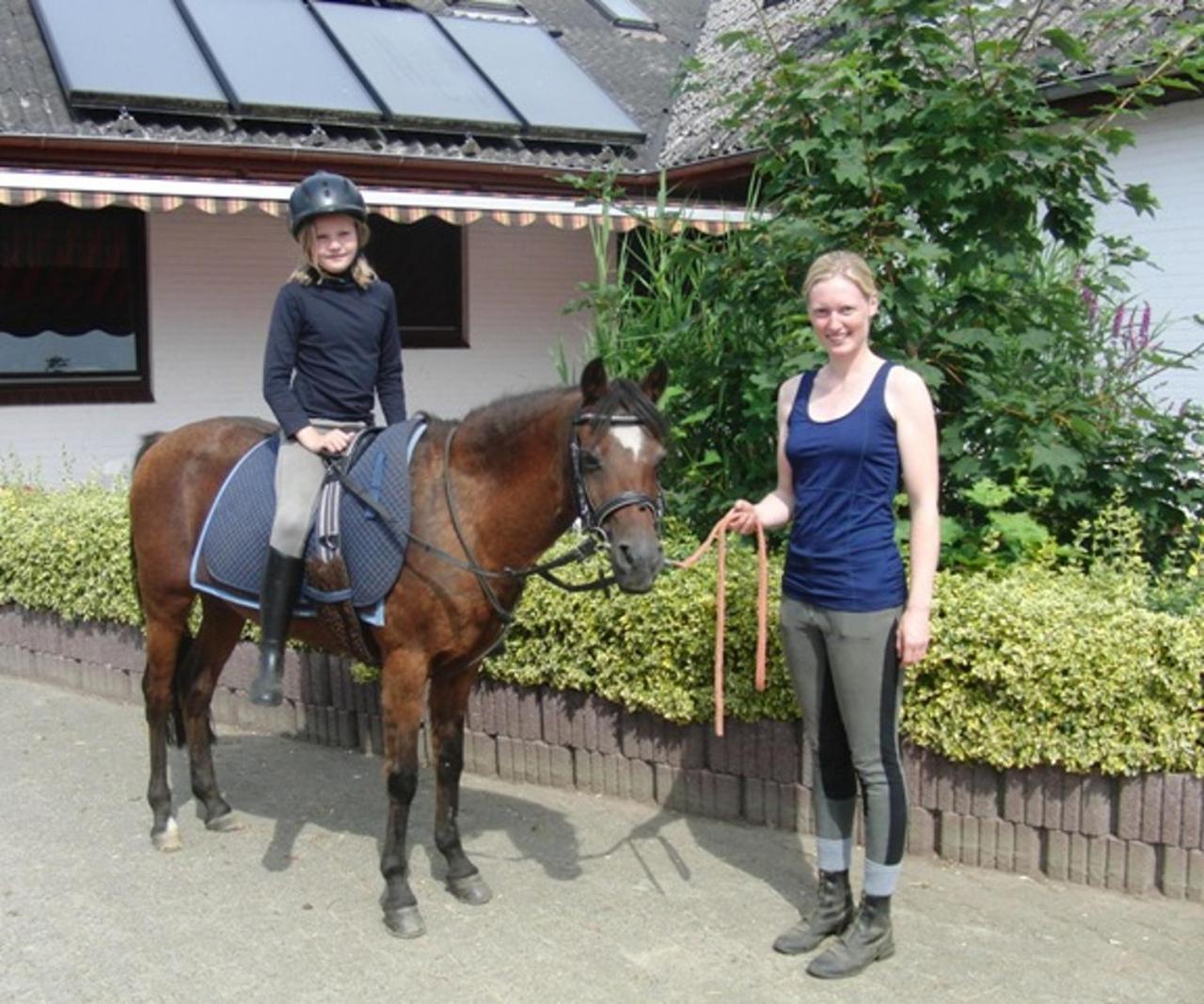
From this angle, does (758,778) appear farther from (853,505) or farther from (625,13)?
(625,13)

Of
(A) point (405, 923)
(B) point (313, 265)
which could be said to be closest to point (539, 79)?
(B) point (313, 265)

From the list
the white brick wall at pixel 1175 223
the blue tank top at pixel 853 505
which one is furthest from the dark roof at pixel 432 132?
the blue tank top at pixel 853 505

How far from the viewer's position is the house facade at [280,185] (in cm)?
948

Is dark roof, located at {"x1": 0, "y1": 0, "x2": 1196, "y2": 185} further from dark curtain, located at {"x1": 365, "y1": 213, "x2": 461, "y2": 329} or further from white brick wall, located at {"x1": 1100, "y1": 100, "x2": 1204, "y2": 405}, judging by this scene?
dark curtain, located at {"x1": 365, "y1": 213, "x2": 461, "y2": 329}

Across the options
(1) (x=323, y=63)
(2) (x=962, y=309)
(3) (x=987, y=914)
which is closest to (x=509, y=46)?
(1) (x=323, y=63)

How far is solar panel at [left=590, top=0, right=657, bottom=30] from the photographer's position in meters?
14.6

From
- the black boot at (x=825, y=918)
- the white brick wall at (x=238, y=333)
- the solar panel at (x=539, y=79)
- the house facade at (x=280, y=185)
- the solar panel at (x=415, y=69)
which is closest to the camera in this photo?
the black boot at (x=825, y=918)

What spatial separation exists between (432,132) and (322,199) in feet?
22.0

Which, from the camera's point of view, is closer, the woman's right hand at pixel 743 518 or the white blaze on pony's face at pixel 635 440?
the white blaze on pony's face at pixel 635 440

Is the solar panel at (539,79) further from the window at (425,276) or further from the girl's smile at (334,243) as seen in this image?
the girl's smile at (334,243)

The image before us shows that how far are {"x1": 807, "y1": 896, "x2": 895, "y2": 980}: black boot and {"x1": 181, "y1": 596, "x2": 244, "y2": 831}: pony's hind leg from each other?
104 inches

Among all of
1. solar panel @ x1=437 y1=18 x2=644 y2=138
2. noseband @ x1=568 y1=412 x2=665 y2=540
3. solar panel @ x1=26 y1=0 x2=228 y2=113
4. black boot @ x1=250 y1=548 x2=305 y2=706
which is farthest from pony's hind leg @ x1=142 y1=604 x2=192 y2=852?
solar panel @ x1=437 y1=18 x2=644 y2=138

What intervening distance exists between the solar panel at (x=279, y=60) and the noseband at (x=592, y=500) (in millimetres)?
7237

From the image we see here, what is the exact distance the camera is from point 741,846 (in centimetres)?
521
